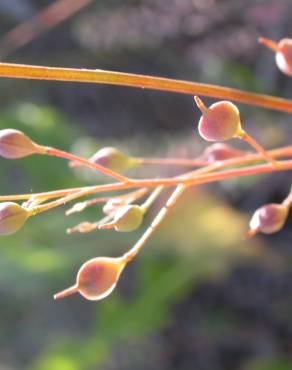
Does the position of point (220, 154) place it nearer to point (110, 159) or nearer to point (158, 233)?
point (110, 159)

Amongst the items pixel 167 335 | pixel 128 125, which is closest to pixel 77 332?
pixel 167 335

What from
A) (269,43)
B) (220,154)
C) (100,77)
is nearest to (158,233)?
(220,154)

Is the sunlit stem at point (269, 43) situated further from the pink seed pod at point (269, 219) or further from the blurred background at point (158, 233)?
the blurred background at point (158, 233)

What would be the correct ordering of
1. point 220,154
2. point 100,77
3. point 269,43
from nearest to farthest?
point 100,77, point 269,43, point 220,154

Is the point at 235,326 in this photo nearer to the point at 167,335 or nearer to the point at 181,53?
the point at 167,335

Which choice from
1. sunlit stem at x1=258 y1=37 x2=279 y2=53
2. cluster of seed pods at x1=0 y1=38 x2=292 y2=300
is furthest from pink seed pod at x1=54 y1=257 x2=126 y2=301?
sunlit stem at x1=258 y1=37 x2=279 y2=53
